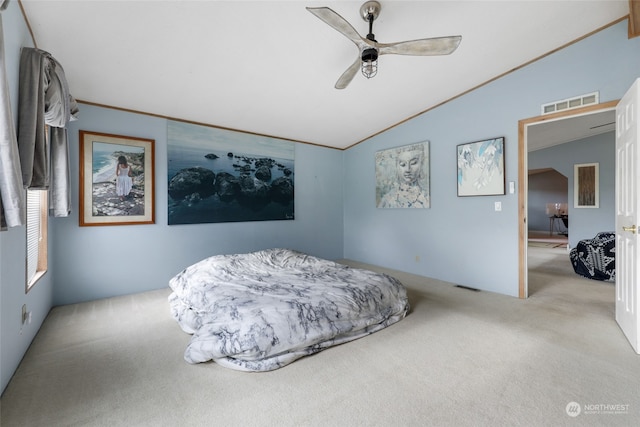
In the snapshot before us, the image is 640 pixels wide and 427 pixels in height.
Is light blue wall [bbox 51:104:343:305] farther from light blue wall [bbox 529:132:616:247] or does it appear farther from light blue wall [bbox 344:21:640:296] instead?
light blue wall [bbox 529:132:616:247]

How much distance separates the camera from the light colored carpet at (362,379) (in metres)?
1.56

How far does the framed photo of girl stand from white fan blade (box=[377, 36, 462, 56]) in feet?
10.6

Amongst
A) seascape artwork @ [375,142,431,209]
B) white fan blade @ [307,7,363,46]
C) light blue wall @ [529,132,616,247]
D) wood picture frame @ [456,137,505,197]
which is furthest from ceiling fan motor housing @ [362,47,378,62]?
light blue wall @ [529,132,616,247]

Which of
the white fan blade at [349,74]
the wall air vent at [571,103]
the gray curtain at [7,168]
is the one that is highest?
the white fan blade at [349,74]

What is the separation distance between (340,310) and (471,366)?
1.00 meters

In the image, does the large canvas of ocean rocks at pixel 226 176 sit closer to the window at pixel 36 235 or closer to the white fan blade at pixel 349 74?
the window at pixel 36 235

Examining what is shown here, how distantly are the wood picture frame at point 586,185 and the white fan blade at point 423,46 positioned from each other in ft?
22.7

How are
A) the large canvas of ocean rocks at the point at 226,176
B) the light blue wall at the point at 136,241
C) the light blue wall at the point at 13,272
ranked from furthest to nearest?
1. the large canvas of ocean rocks at the point at 226,176
2. the light blue wall at the point at 136,241
3. the light blue wall at the point at 13,272

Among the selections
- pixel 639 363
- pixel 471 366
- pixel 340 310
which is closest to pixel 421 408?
pixel 471 366

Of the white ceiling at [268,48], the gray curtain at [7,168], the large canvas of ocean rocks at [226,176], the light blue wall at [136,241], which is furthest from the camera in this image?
the large canvas of ocean rocks at [226,176]

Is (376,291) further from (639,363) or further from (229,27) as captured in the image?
(229,27)

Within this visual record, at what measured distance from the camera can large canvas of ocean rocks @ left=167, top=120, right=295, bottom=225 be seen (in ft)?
13.4

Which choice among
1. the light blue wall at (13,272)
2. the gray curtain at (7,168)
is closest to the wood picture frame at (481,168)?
the gray curtain at (7,168)

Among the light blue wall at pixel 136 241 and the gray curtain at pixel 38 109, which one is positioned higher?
the gray curtain at pixel 38 109
